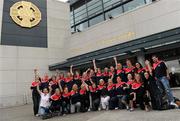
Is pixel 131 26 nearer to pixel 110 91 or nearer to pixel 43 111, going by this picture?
pixel 110 91

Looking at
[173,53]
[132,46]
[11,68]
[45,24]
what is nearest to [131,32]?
[132,46]

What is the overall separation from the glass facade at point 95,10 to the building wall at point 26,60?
2206mm

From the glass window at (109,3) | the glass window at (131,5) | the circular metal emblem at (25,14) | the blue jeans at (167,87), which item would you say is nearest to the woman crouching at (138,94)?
the blue jeans at (167,87)

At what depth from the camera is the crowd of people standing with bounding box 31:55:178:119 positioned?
6.54m

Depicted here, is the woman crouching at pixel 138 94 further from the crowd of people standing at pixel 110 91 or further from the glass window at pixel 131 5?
the glass window at pixel 131 5

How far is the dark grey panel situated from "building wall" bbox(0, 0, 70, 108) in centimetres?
38

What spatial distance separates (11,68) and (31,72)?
1590 millimetres

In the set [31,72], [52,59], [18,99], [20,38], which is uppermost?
[20,38]

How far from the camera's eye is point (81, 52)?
17.0 metres

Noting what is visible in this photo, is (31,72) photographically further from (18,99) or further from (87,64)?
(87,64)

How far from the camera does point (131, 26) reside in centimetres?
1363

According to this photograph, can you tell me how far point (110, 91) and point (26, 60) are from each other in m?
10.2

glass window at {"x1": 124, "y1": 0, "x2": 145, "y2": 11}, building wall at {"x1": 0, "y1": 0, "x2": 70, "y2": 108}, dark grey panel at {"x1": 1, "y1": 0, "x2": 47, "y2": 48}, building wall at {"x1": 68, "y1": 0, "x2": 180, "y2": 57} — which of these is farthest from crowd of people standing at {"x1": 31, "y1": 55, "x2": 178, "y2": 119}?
glass window at {"x1": 124, "y1": 0, "x2": 145, "y2": 11}

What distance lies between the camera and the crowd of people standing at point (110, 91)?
654 cm
